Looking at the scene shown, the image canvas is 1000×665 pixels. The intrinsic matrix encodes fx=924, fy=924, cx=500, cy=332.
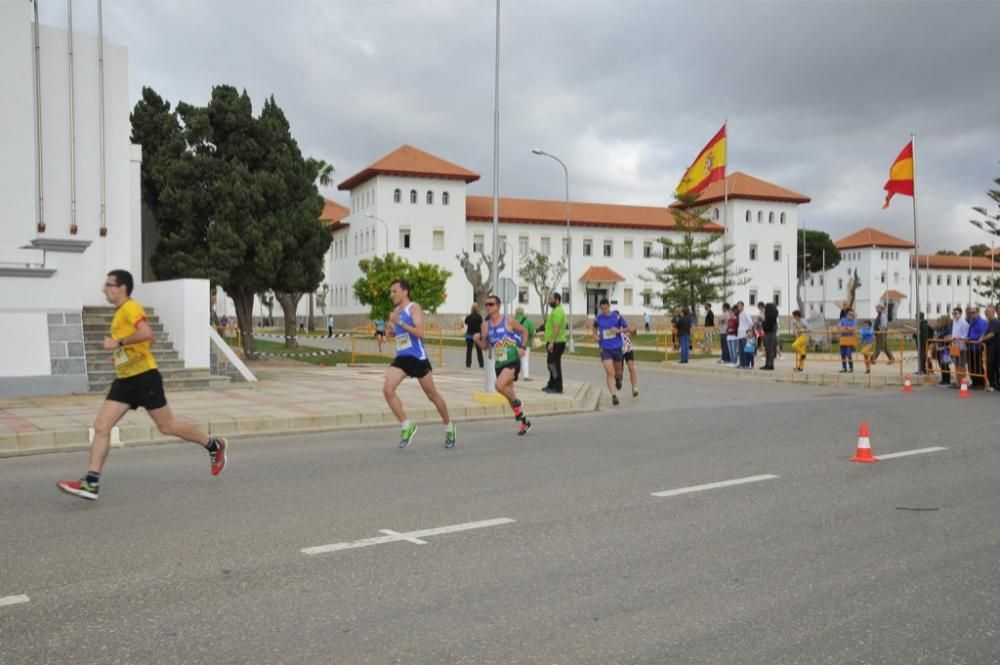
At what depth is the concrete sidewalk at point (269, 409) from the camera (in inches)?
444

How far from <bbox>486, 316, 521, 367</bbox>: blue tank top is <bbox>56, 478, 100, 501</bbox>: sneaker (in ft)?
20.6

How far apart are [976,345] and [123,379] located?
64.7 ft

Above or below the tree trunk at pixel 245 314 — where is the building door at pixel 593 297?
above

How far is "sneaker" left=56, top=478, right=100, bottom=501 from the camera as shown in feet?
23.7

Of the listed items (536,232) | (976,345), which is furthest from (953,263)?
(976,345)

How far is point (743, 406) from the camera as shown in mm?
16297

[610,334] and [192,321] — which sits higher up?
[192,321]

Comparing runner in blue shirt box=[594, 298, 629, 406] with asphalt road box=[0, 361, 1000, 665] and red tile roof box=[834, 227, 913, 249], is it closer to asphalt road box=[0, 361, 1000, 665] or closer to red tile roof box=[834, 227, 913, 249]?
asphalt road box=[0, 361, 1000, 665]

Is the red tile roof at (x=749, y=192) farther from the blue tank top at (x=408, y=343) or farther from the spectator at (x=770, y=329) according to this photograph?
the blue tank top at (x=408, y=343)

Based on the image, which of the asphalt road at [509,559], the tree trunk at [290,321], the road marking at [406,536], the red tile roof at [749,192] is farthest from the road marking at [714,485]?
the red tile roof at [749,192]

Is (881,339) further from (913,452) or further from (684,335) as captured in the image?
(913,452)

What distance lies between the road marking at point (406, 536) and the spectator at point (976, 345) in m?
17.9

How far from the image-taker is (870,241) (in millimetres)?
120875

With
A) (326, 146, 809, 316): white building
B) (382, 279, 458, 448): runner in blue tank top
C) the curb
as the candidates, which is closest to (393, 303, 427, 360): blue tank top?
(382, 279, 458, 448): runner in blue tank top
